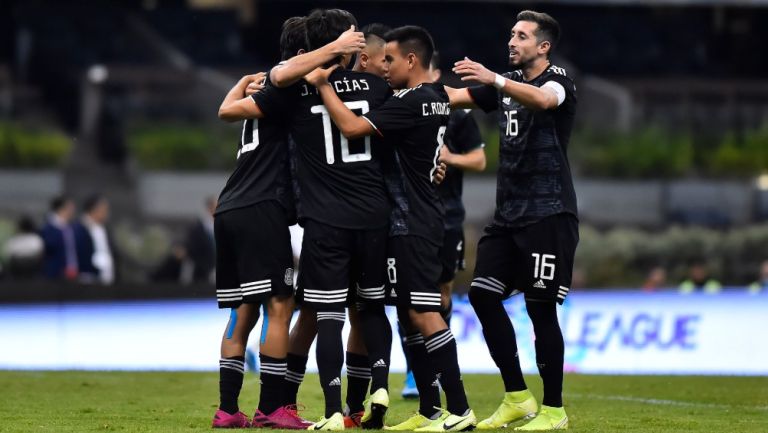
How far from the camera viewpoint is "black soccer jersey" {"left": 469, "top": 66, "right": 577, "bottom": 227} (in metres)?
7.70

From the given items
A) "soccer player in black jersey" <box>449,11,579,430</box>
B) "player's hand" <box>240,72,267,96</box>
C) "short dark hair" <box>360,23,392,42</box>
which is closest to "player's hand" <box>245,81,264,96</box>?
"player's hand" <box>240,72,267,96</box>

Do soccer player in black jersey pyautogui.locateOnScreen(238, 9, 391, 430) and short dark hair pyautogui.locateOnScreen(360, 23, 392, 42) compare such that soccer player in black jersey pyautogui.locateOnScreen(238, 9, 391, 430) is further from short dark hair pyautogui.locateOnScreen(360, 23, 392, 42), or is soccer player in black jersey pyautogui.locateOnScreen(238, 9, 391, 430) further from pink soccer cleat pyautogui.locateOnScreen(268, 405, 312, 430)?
short dark hair pyautogui.locateOnScreen(360, 23, 392, 42)

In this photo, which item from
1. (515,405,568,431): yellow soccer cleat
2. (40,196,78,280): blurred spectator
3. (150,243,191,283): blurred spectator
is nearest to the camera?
(515,405,568,431): yellow soccer cleat

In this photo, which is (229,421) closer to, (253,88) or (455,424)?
(455,424)

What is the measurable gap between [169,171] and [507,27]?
23.5 ft

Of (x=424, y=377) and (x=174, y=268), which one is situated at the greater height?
(x=424, y=377)

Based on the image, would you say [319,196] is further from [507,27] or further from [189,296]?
[507,27]

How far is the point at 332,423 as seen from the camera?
6.98 meters

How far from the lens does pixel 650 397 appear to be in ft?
34.2

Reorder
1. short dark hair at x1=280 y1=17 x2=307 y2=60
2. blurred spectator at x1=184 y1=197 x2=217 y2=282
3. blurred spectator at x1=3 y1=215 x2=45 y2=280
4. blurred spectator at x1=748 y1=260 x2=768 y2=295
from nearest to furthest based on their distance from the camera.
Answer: short dark hair at x1=280 y1=17 x2=307 y2=60
blurred spectator at x1=3 y1=215 x2=45 y2=280
blurred spectator at x1=184 y1=197 x2=217 y2=282
blurred spectator at x1=748 y1=260 x2=768 y2=295

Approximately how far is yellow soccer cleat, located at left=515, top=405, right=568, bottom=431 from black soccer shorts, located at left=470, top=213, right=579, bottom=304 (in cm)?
64

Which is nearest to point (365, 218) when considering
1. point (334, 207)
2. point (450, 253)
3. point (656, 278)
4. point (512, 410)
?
point (334, 207)

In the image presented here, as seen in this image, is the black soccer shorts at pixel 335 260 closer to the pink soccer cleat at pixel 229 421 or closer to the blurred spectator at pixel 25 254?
the pink soccer cleat at pixel 229 421

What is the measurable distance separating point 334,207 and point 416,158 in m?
0.57
